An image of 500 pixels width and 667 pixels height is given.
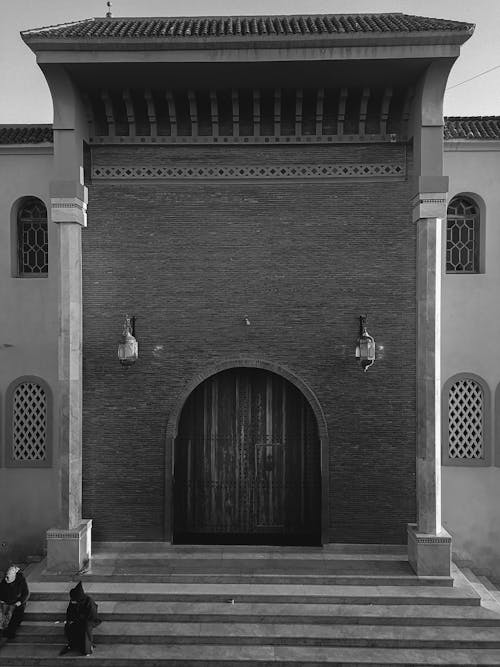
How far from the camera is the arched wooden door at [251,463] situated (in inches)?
351

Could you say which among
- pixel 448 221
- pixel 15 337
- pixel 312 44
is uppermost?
pixel 312 44

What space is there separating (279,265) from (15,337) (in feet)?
16.6

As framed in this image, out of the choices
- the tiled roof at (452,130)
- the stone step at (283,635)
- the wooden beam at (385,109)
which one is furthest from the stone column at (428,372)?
the tiled roof at (452,130)

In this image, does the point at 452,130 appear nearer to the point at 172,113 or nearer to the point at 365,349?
the point at 365,349

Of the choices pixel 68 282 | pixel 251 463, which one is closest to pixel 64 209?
pixel 68 282

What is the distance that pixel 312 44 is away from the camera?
7562 mm

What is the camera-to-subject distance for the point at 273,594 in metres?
7.24

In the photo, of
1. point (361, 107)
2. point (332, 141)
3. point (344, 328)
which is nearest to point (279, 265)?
point (344, 328)

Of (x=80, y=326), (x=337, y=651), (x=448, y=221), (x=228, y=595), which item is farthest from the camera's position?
(x=448, y=221)

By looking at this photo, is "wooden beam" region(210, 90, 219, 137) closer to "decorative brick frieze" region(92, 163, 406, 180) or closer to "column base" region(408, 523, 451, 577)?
"decorative brick frieze" region(92, 163, 406, 180)

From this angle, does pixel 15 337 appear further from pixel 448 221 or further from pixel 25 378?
pixel 448 221

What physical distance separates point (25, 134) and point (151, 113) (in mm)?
2829

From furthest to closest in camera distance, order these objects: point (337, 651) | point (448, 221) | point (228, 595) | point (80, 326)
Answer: point (448, 221), point (80, 326), point (228, 595), point (337, 651)

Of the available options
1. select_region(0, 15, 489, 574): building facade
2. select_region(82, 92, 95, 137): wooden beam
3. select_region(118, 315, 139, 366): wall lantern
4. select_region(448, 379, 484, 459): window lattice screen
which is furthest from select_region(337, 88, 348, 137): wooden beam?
select_region(448, 379, 484, 459): window lattice screen
